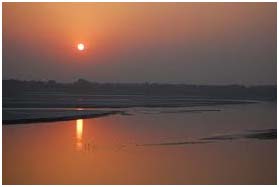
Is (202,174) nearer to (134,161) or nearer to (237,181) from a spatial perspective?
(237,181)

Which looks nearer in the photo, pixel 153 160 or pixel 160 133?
pixel 153 160

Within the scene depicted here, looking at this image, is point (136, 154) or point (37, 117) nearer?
point (136, 154)

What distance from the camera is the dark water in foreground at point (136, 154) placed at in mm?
5062

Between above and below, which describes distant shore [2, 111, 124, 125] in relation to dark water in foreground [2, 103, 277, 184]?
above

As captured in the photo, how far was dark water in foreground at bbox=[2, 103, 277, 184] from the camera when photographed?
5.06 meters

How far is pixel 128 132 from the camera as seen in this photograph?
28.0ft

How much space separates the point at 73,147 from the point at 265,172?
2663 mm

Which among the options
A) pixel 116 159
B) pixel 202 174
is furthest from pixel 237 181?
pixel 116 159

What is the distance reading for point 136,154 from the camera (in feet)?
20.4

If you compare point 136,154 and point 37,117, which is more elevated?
point 37,117

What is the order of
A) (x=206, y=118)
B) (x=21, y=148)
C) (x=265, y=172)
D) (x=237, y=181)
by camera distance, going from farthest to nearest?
(x=206, y=118), (x=21, y=148), (x=265, y=172), (x=237, y=181)

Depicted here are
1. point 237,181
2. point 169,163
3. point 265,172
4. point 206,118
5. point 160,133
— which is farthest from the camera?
point 206,118

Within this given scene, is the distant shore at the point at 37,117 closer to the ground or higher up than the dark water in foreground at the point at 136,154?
higher up

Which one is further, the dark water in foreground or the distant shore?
the distant shore
